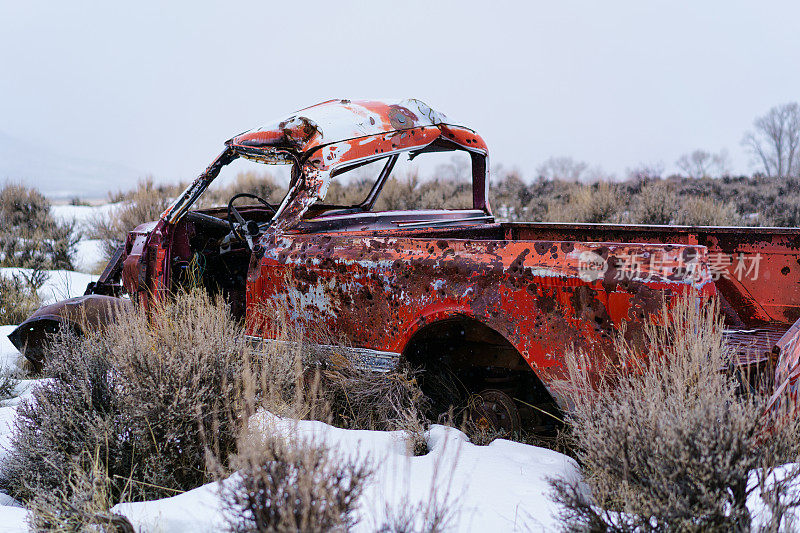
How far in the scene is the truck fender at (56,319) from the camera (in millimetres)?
4816

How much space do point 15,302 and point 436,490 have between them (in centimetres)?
717

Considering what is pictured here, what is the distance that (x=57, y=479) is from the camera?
293cm

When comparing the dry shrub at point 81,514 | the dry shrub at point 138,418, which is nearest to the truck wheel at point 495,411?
the dry shrub at point 138,418

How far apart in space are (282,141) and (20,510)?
8.17ft

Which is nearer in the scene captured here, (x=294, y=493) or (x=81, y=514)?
(x=294, y=493)

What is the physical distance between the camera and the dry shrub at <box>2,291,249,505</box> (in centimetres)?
284

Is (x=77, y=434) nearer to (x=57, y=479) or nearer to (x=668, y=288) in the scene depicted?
(x=57, y=479)

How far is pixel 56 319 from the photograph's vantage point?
4859 mm

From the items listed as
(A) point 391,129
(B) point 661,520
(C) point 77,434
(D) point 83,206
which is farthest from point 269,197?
(B) point 661,520

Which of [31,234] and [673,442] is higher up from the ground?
[31,234]

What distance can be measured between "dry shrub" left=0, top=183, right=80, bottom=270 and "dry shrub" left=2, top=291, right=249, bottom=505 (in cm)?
855

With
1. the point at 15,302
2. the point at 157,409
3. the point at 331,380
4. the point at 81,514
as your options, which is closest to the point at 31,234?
the point at 15,302

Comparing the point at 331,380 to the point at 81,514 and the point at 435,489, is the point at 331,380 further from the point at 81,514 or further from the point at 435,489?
the point at 435,489

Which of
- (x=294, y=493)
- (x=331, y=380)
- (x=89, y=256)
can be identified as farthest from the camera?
(x=89, y=256)
